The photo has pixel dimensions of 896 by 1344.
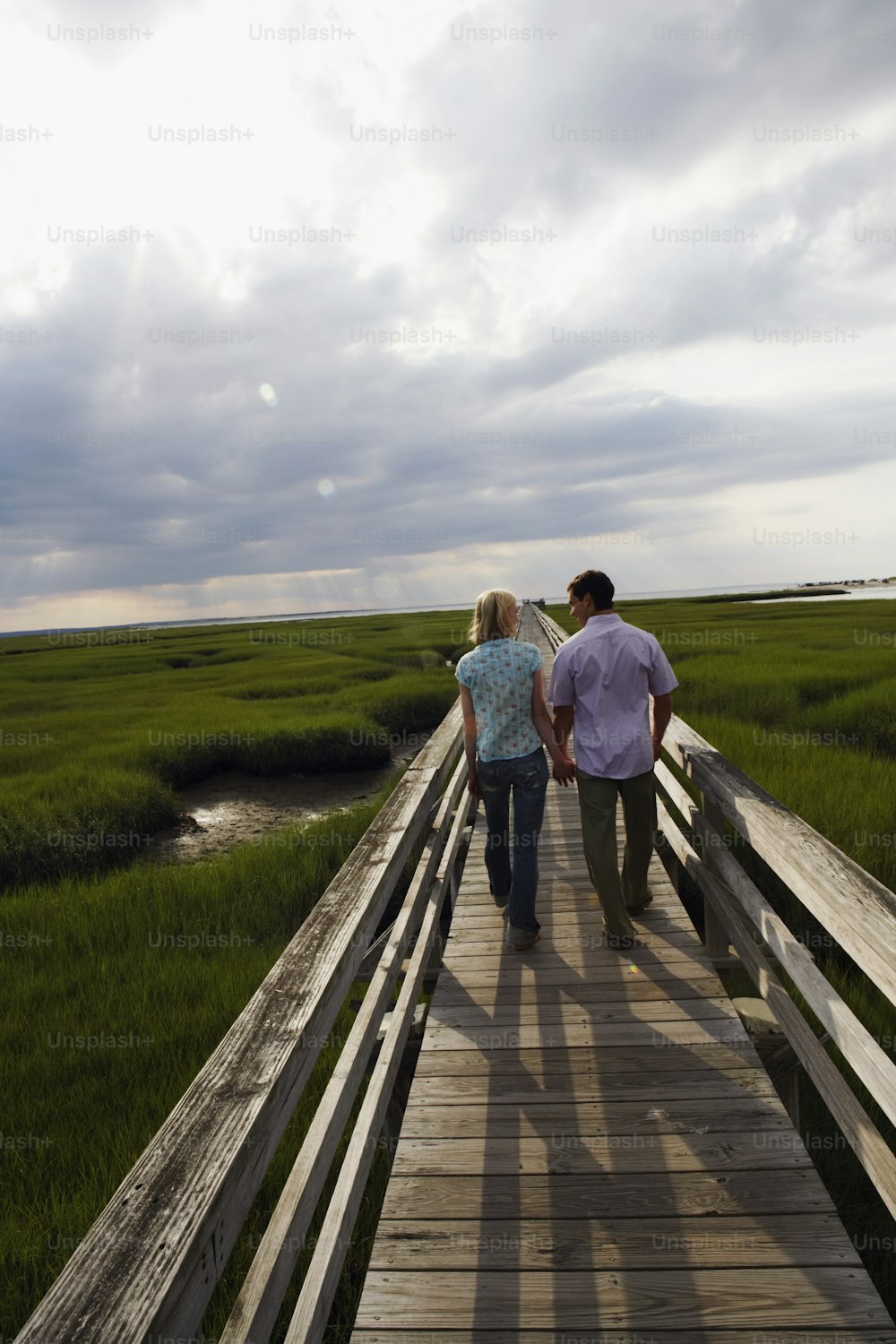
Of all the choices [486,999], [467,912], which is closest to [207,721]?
[467,912]

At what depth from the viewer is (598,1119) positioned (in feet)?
8.93

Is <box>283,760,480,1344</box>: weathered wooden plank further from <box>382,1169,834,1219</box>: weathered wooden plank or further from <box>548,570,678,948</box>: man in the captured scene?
<box>548,570,678,948</box>: man

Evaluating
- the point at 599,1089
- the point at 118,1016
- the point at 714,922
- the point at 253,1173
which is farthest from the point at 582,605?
the point at 118,1016

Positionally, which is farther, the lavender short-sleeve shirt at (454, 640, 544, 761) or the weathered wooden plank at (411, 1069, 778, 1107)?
the lavender short-sleeve shirt at (454, 640, 544, 761)

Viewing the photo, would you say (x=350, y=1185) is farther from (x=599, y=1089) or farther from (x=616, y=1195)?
(x=599, y=1089)

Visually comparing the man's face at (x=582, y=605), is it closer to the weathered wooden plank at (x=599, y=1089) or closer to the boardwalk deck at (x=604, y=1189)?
the boardwalk deck at (x=604, y=1189)

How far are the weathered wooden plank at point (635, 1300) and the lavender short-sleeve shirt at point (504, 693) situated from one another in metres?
2.26

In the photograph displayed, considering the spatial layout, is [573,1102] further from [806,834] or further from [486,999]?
[806,834]

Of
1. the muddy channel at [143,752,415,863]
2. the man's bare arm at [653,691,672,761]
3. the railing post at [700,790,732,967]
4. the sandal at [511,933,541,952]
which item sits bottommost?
the muddy channel at [143,752,415,863]

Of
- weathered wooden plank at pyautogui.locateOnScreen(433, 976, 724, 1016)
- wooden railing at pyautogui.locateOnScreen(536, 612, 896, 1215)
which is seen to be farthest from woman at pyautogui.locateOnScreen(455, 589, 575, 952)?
wooden railing at pyautogui.locateOnScreen(536, 612, 896, 1215)

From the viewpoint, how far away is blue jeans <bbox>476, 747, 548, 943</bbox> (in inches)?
154

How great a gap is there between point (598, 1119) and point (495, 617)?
2350 millimetres

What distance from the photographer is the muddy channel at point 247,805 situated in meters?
9.20

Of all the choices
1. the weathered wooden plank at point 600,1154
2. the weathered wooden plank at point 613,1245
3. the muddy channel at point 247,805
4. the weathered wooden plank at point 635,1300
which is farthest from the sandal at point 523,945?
the muddy channel at point 247,805
